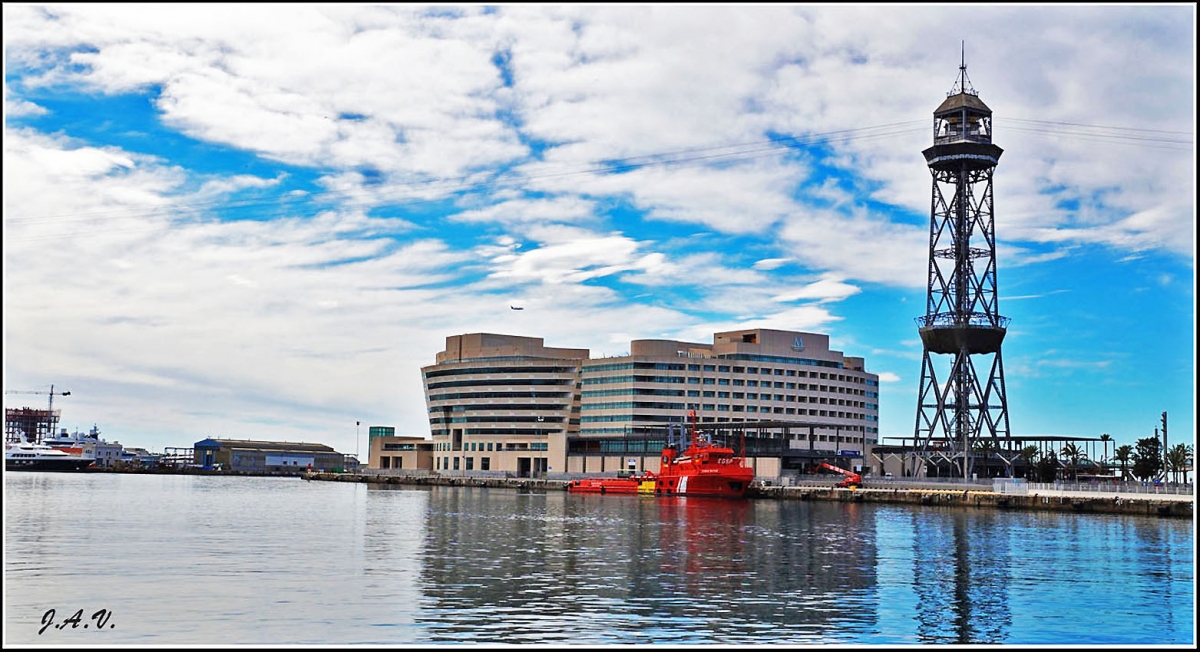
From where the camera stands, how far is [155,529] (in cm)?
7406

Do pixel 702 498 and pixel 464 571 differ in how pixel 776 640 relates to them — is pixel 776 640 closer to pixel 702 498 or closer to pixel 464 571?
pixel 464 571

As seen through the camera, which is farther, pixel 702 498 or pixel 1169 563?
pixel 702 498

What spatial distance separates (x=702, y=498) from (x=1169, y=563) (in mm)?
91626

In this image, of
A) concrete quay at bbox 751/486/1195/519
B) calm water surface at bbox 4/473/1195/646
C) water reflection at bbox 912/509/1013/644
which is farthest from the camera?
concrete quay at bbox 751/486/1195/519

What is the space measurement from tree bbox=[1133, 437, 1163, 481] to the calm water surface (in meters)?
72.3

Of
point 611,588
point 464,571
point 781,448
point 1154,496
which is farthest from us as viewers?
point 781,448

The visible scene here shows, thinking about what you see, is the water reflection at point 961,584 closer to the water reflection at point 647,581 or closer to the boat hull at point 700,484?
the water reflection at point 647,581

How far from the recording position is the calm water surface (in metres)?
34.5

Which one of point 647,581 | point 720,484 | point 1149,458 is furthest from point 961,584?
point 1149,458

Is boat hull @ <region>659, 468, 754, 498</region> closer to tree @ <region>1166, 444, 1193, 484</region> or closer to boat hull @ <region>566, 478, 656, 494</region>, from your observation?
boat hull @ <region>566, 478, 656, 494</region>

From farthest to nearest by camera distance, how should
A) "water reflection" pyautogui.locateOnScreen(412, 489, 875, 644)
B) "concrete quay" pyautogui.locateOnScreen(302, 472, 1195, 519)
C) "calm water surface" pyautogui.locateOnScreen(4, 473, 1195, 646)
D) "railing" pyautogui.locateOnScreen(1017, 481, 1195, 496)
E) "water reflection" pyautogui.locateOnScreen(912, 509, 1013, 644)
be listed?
"railing" pyautogui.locateOnScreen(1017, 481, 1195, 496)
"concrete quay" pyautogui.locateOnScreen(302, 472, 1195, 519)
"water reflection" pyautogui.locateOnScreen(912, 509, 1013, 644)
"water reflection" pyautogui.locateOnScreen(412, 489, 875, 644)
"calm water surface" pyautogui.locateOnScreen(4, 473, 1195, 646)

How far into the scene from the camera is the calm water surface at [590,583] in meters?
34.5

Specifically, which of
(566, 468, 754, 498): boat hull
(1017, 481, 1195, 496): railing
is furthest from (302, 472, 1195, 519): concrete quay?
(566, 468, 754, 498): boat hull

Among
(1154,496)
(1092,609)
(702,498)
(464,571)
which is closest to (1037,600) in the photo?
(1092,609)
